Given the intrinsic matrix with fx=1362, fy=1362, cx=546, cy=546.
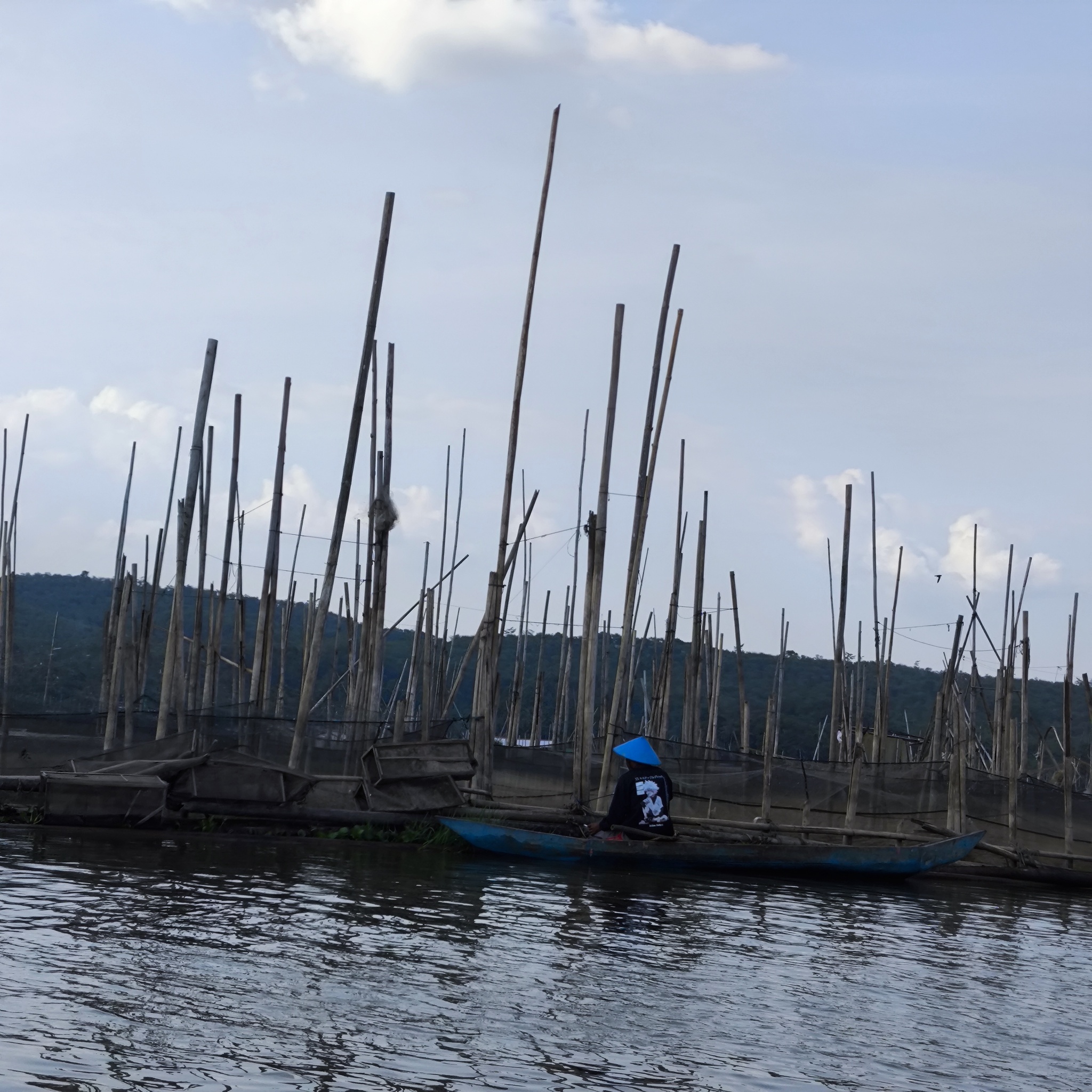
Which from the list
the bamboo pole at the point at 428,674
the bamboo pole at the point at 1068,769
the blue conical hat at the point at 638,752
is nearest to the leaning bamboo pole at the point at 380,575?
the bamboo pole at the point at 428,674

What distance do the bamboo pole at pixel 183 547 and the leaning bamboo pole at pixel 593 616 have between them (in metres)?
5.08

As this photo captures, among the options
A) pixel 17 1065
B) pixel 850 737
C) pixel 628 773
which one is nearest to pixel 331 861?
pixel 628 773

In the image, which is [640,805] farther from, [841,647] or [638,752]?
[841,647]

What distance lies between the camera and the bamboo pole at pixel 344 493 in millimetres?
16781

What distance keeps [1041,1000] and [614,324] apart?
1077cm

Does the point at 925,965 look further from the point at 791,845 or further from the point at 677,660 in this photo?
the point at 677,660

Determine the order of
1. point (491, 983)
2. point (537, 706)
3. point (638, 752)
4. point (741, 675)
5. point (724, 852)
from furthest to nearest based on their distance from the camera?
point (537, 706)
point (741, 675)
point (724, 852)
point (638, 752)
point (491, 983)

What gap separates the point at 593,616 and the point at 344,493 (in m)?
3.51

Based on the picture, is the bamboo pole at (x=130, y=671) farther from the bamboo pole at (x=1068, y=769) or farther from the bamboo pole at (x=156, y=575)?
the bamboo pole at (x=1068, y=769)

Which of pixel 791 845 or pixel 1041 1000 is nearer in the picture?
pixel 1041 1000

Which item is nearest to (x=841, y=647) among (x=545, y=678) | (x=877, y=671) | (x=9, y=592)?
(x=877, y=671)

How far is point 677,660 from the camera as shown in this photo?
221 feet

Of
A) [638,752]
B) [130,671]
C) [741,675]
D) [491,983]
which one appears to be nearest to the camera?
[491,983]

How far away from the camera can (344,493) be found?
17.2 m
